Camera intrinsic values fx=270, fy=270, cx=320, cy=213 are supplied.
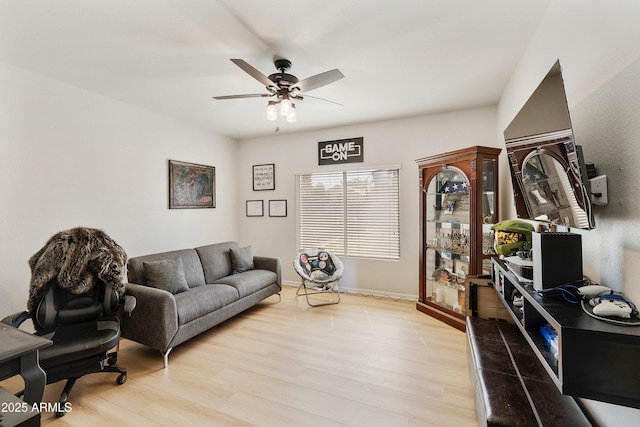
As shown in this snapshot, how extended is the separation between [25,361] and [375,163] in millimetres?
3960

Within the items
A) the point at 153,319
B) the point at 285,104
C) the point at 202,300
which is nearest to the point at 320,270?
the point at 202,300

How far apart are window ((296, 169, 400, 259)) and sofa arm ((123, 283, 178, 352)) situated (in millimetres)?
2551

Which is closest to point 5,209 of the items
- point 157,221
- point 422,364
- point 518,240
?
point 157,221

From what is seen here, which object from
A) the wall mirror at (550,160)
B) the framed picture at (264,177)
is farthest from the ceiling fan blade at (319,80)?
the framed picture at (264,177)

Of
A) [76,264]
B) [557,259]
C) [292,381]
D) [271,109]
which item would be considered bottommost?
[292,381]

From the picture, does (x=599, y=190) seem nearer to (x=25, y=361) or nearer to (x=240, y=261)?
(x=25, y=361)

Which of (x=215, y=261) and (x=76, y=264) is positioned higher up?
(x=76, y=264)

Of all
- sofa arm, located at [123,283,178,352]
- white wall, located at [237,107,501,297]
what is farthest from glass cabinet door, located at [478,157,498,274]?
sofa arm, located at [123,283,178,352]

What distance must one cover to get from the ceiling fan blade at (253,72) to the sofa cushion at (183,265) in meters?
2.22

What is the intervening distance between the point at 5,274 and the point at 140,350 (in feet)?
4.40

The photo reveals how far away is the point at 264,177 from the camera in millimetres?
4941

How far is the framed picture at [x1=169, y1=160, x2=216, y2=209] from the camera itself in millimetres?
3918

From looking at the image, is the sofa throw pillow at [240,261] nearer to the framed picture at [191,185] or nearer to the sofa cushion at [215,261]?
the sofa cushion at [215,261]

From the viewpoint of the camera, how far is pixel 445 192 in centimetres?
332
